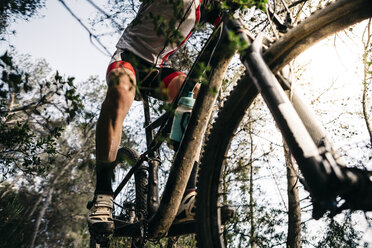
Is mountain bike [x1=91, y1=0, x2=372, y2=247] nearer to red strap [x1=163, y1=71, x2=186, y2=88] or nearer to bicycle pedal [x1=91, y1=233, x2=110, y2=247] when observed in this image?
bicycle pedal [x1=91, y1=233, x2=110, y2=247]

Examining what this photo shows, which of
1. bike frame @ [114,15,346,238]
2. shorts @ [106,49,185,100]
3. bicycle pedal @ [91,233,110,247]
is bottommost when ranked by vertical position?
bicycle pedal @ [91,233,110,247]

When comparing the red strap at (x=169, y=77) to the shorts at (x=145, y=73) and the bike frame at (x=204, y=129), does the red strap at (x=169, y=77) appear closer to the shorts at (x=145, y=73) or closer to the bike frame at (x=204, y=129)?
the shorts at (x=145, y=73)

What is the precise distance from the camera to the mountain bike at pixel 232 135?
25.3 inches

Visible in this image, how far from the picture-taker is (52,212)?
21.5 m

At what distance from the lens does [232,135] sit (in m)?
1.12

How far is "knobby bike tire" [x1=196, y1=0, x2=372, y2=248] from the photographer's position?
779 mm

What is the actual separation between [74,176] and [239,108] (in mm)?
23729

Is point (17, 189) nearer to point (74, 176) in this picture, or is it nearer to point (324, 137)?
point (74, 176)

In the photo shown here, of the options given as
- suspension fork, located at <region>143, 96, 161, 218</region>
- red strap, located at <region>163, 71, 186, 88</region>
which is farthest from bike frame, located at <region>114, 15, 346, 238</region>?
red strap, located at <region>163, 71, 186, 88</region>

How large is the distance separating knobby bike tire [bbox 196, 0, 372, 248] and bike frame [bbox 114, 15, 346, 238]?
64 mm

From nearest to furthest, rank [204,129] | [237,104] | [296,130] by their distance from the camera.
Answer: [296,130], [237,104], [204,129]

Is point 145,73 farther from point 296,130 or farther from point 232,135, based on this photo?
point 296,130

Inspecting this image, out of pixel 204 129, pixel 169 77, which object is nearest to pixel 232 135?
pixel 204 129

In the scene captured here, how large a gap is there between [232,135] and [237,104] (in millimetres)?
141
